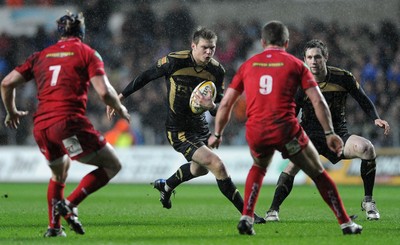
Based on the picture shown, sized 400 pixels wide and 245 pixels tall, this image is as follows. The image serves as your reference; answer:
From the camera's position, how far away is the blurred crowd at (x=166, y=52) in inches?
799

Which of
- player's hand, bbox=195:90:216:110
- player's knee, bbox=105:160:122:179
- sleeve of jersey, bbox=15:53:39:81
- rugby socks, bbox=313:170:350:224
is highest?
sleeve of jersey, bbox=15:53:39:81

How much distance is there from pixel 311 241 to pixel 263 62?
5.57 ft

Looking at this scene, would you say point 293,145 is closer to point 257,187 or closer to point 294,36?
point 257,187

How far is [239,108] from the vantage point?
816 inches

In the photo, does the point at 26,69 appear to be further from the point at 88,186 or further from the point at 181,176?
the point at 181,176

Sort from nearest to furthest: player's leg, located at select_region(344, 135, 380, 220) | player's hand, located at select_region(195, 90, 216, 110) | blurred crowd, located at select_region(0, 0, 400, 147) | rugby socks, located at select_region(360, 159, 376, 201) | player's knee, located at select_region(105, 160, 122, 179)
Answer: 1. player's knee, located at select_region(105, 160, 122, 179)
2. player's hand, located at select_region(195, 90, 216, 110)
3. player's leg, located at select_region(344, 135, 380, 220)
4. rugby socks, located at select_region(360, 159, 376, 201)
5. blurred crowd, located at select_region(0, 0, 400, 147)

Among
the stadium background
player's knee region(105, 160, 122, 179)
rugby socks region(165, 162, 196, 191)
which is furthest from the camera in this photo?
the stadium background

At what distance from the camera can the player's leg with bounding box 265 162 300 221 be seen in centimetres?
1039

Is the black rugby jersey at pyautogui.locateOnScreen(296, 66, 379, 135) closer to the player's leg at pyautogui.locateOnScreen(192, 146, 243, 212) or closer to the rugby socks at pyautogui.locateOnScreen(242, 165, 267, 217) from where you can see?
the player's leg at pyautogui.locateOnScreen(192, 146, 243, 212)

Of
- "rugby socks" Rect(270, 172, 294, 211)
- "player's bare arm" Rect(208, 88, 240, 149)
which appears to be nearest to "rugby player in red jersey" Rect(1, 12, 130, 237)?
"player's bare arm" Rect(208, 88, 240, 149)

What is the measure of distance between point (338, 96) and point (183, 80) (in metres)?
1.95

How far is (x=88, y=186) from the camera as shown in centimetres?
826

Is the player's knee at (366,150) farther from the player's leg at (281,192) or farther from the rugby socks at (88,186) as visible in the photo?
the rugby socks at (88,186)

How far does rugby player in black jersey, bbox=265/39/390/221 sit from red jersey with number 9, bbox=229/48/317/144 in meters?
2.59
